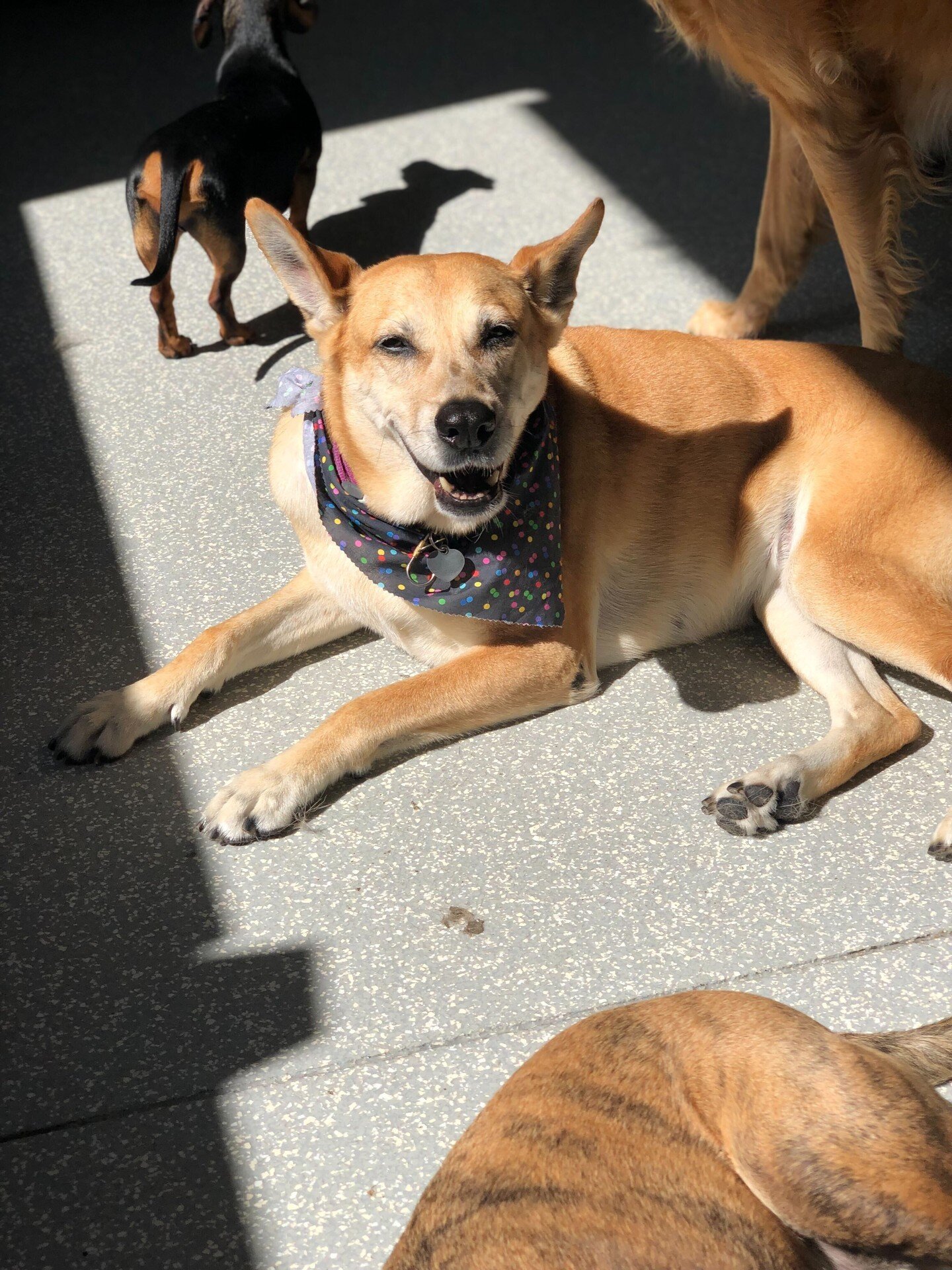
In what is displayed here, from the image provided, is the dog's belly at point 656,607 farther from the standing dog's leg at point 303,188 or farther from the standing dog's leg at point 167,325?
the standing dog's leg at point 303,188

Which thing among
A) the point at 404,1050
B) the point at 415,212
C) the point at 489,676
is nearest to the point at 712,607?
the point at 489,676

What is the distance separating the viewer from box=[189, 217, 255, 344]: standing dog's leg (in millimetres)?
3721

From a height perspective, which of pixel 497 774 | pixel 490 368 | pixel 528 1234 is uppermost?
pixel 490 368

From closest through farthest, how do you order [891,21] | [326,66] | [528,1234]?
1. [528,1234]
2. [891,21]
3. [326,66]

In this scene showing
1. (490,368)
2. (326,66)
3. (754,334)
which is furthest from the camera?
(326,66)

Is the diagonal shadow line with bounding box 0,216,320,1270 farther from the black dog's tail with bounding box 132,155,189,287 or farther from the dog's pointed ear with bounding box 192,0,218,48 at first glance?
the dog's pointed ear with bounding box 192,0,218,48

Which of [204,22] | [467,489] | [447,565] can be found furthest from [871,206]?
[204,22]

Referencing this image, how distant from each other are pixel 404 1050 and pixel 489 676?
0.85 m

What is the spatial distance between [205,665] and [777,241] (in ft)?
7.50

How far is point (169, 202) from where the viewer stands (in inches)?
139

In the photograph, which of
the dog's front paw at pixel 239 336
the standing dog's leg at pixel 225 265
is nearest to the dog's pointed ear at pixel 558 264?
the standing dog's leg at pixel 225 265

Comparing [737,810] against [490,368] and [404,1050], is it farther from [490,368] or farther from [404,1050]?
[490,368]

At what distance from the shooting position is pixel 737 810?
2389mm

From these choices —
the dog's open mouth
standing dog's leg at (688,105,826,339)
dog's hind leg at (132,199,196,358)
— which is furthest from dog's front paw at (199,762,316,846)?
standing dog's leg at (688,105,826,339)
